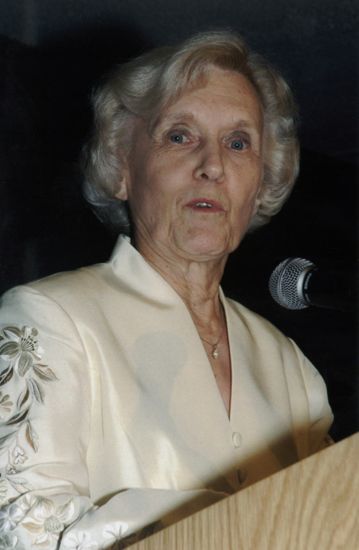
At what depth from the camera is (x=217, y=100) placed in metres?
1.34

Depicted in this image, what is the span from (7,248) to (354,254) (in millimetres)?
608

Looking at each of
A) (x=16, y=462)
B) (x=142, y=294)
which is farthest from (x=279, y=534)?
(x=142, y=294)

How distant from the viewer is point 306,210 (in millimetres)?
1899

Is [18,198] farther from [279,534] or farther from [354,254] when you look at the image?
[279,534]

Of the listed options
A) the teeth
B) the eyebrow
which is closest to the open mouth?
the teeth

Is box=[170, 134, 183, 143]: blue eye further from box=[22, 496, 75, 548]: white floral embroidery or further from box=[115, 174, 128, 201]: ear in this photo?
box=[22, 496, 75, 548]: white floral embroidery

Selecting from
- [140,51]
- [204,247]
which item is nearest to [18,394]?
[204,247]

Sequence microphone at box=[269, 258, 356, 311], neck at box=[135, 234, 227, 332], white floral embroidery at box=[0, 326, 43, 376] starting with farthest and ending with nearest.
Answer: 1. neck at box=[135, 234, 227, 332]
2. white floral embroidery at box=[0, 326, 43, 376]
3. microphone at box=[269, 258, 356, 311]

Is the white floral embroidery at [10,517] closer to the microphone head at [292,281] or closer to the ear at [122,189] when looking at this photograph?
the microphone head at [292,281]

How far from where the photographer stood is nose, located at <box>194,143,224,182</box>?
4.23 ft

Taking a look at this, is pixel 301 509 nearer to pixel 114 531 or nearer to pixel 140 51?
pixel 114 531

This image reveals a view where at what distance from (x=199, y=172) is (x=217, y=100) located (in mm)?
104

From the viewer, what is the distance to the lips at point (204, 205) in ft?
4.24

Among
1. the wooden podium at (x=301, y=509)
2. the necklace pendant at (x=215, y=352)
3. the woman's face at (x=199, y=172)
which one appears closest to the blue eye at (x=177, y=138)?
the woman's face at (x=199, y=172)
